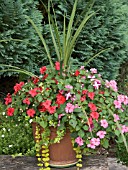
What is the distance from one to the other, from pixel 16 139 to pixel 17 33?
108 centimetres

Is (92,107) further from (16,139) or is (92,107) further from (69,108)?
(16,139)

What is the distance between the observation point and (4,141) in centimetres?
312

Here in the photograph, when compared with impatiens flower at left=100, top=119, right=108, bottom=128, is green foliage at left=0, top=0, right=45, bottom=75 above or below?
above

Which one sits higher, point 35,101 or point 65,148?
point 35,101

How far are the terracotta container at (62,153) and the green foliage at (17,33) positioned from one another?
1.47 metres

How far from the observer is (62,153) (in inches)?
88.8

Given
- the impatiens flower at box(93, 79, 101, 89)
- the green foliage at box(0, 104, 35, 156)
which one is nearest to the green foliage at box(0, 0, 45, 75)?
the green foliage at box(0, 104, 35, 156)

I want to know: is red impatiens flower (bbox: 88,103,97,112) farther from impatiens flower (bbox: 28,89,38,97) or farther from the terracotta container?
impatiens flower (bbox: 28,89,38,97)

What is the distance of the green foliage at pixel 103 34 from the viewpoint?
167 inches

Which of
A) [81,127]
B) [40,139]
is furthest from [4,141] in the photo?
[81,127]

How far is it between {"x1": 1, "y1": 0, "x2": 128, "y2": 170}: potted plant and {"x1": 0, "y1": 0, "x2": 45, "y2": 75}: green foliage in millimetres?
1266

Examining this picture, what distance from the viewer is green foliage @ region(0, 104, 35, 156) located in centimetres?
305

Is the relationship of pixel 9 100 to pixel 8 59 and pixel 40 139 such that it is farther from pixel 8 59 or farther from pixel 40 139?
pixel 8 59

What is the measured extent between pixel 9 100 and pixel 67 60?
1.53ft
